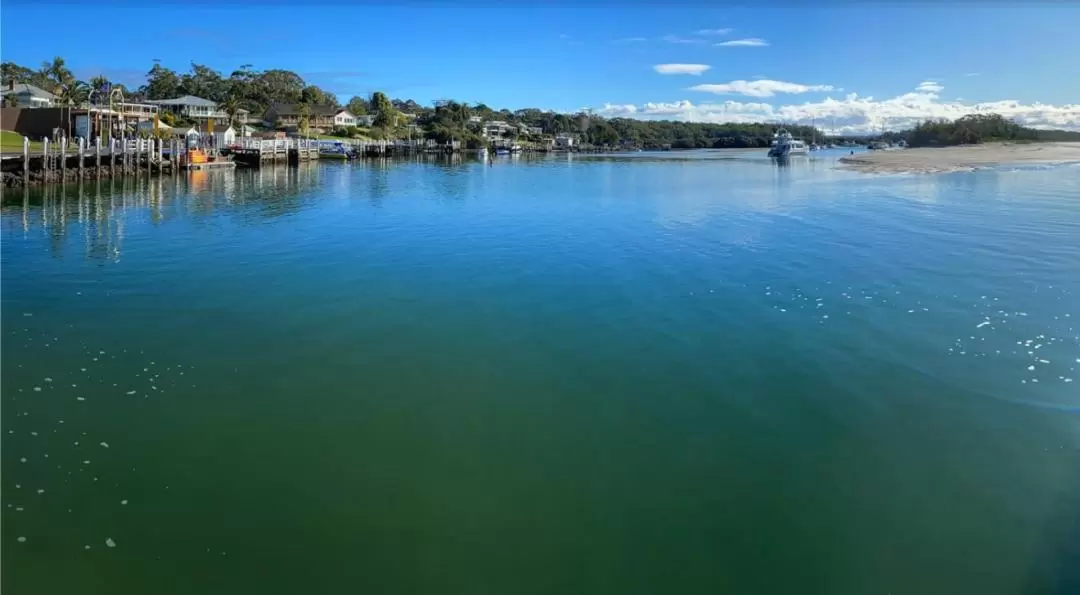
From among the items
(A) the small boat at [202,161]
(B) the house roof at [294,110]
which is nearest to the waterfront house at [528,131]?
(B) the house roof at [294,110]

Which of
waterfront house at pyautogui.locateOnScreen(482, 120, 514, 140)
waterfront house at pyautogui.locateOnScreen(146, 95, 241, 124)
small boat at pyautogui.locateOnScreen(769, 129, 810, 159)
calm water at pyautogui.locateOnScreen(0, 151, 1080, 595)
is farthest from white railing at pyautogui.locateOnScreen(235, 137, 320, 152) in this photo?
waterfront house at pyautogui.locateOnScreen(482, 120, 514, 140)

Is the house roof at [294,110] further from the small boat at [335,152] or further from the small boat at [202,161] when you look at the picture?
the small boat at [202,161]

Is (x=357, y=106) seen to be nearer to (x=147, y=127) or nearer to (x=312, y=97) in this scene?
(x=312, y=97)

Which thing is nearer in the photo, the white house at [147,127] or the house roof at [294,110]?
the white house at [147,127]

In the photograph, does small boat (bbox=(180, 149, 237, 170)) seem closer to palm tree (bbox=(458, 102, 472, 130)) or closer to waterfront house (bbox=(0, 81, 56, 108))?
waterfront house (bbox=(0, 81, 56, 108))

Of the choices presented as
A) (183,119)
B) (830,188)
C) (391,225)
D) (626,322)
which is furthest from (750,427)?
(183,119)

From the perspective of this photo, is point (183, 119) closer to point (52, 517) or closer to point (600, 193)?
point (600, 193)
